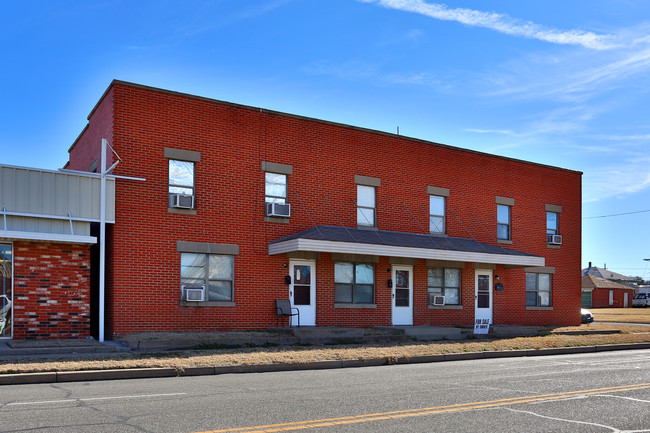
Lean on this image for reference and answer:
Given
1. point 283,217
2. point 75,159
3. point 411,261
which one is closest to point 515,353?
point 411,261

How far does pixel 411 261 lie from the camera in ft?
79.6

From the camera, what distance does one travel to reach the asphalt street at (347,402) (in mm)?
7776

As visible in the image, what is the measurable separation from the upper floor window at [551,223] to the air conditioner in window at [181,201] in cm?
1721

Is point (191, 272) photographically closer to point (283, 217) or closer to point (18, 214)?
point (283, 217)

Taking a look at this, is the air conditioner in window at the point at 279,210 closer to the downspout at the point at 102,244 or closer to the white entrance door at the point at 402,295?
the white entrance door at the point at 402,295

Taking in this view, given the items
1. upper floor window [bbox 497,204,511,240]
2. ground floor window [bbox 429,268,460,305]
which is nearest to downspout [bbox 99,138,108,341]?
ground floor window [bbox 429,268,460,305]

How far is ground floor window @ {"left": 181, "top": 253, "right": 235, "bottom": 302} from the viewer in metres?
20.1

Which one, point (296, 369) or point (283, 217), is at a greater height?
point (283, 217)

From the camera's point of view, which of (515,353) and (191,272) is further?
(191,272)

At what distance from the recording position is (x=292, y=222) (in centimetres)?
2205

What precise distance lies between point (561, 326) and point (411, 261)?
9193 millimetres

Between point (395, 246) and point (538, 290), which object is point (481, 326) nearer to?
point (395, 246)

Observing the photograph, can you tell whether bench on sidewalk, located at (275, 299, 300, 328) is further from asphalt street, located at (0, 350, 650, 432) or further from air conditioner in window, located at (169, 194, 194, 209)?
asphalt street, located at (0, 350, 650, 432)

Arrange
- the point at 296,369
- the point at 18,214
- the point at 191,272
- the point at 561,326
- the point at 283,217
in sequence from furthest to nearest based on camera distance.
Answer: the point at 561,326 < the point at 283,217 < the point at 191,272 < the point at 18,214 < the point at 296,369
